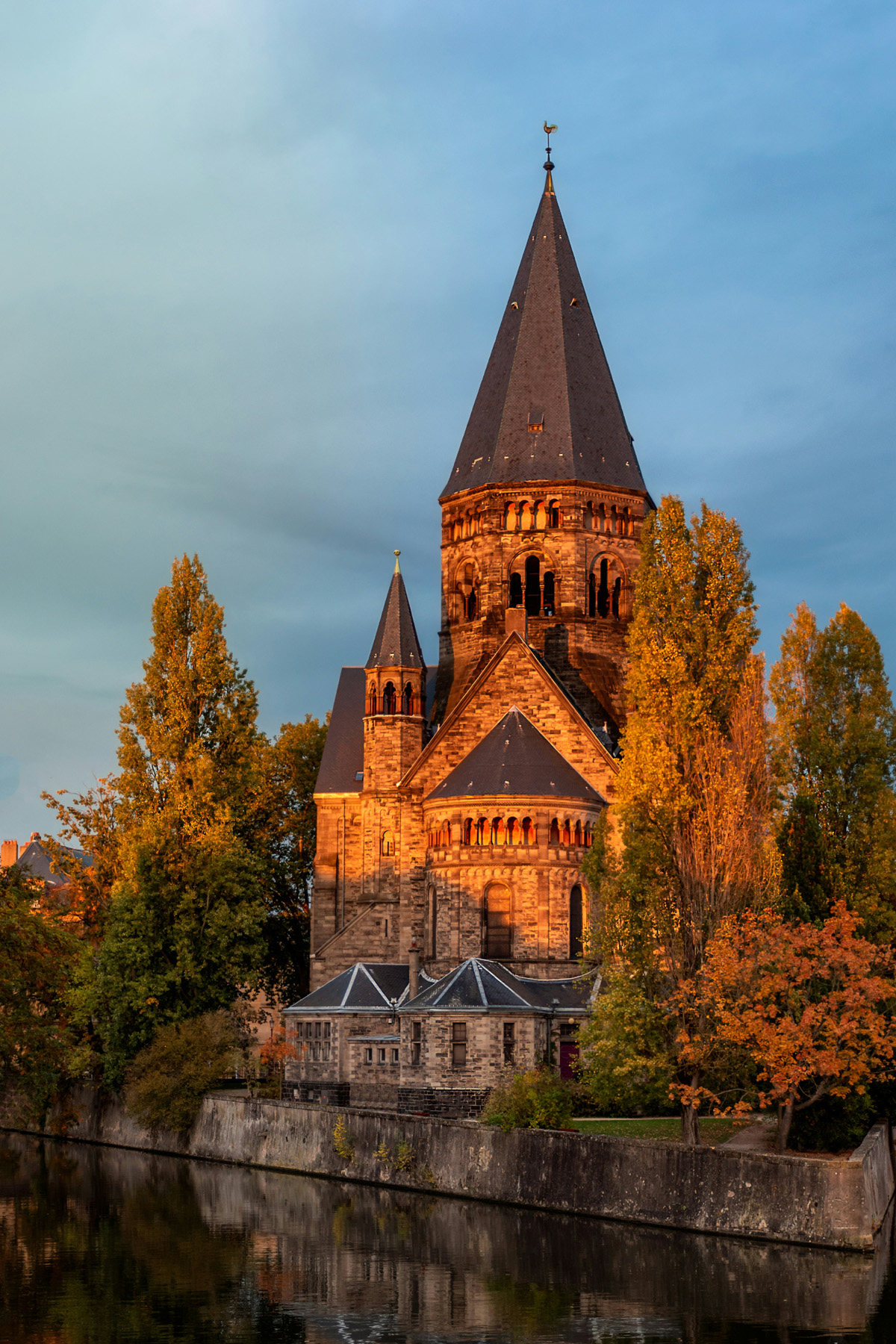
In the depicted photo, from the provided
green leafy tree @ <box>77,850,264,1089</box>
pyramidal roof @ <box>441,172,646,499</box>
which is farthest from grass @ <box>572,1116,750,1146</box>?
pyramidal roof @ <box>441,172,646,499</box>

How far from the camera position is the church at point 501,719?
51.9 metres

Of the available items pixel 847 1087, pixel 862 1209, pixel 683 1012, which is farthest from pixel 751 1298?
pixel 683 1012

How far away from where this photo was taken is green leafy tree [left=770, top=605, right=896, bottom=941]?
143 feet

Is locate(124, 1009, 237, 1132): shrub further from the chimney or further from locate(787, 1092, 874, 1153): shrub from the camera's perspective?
locate(787, 1092, 874, 1153): shrub

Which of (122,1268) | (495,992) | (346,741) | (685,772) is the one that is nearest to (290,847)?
(346,741)

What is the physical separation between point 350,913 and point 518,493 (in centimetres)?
1705

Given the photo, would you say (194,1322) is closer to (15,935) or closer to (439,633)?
(15,935)

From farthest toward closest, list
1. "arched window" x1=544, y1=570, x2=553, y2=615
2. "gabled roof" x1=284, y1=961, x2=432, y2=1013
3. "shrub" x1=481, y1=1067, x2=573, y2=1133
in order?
"arched window" x1=544, y1=570, x2=553, y2=615 < "gabled roof" x1=284, y1=961, x2=432, y2=1013 < "shrub" x1=481, y1=1067, x2=573, y2=1133

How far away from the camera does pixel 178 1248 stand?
32750 mm

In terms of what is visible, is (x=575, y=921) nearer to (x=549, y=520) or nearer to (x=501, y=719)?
(x=501, y=719)

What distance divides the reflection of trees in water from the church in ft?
32.6

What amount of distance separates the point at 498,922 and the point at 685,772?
1518 cm

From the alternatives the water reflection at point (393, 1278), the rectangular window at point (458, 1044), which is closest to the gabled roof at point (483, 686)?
the rectangular window at point (458, 1044)

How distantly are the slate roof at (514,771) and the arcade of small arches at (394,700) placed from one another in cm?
406
